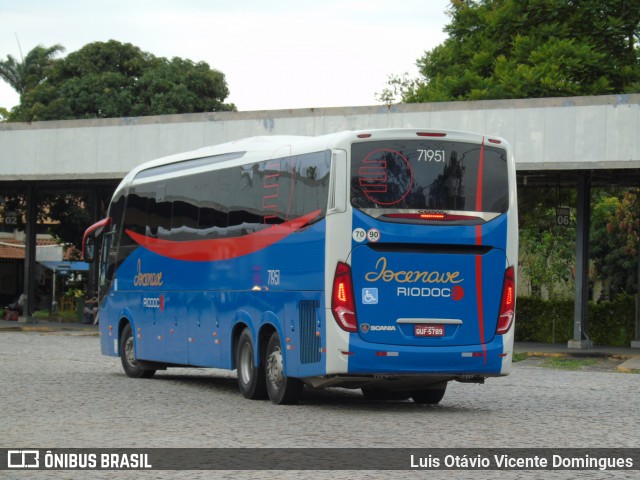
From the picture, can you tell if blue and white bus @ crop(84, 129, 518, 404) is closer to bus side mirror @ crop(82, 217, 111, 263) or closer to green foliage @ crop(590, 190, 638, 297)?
bus side mirror @ crop(82, 217, 111, 263)

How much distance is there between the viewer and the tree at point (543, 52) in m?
45.4

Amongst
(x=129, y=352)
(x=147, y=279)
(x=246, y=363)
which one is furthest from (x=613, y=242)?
(x=246, y=363)

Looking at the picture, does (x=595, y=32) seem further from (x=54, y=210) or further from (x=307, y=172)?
(x=307, y=172)

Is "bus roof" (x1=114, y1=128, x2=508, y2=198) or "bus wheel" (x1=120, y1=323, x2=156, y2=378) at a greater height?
"bus roof" (x1=114, y1=128, x2=508, y2=198)

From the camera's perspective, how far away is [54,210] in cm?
5141

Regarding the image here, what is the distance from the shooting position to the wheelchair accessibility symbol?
1570 cm

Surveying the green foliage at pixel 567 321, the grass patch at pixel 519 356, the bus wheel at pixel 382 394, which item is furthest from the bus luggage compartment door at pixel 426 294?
the green foliage at pixel 567 321

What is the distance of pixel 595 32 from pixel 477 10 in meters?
5.48

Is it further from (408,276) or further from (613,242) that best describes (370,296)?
(613,242)

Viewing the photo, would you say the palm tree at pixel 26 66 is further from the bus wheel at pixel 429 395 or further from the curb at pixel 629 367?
the bus wheel at pixel 429 395

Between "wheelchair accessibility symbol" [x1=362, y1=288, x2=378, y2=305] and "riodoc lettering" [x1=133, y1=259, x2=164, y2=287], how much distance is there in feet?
20.5

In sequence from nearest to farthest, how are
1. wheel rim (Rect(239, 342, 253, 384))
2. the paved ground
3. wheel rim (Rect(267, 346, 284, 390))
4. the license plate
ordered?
the paved ground
the license plate
wheel rim (Rect(267, 346, 284, 390))
wheel rim (Rect(239, 342, 253, 384))

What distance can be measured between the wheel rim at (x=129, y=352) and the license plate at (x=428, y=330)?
25.9 feet

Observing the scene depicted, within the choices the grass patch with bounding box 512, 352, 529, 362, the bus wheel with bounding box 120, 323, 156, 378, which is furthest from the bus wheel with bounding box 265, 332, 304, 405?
the grass patch with bounding box 512, 352, 529, 362
